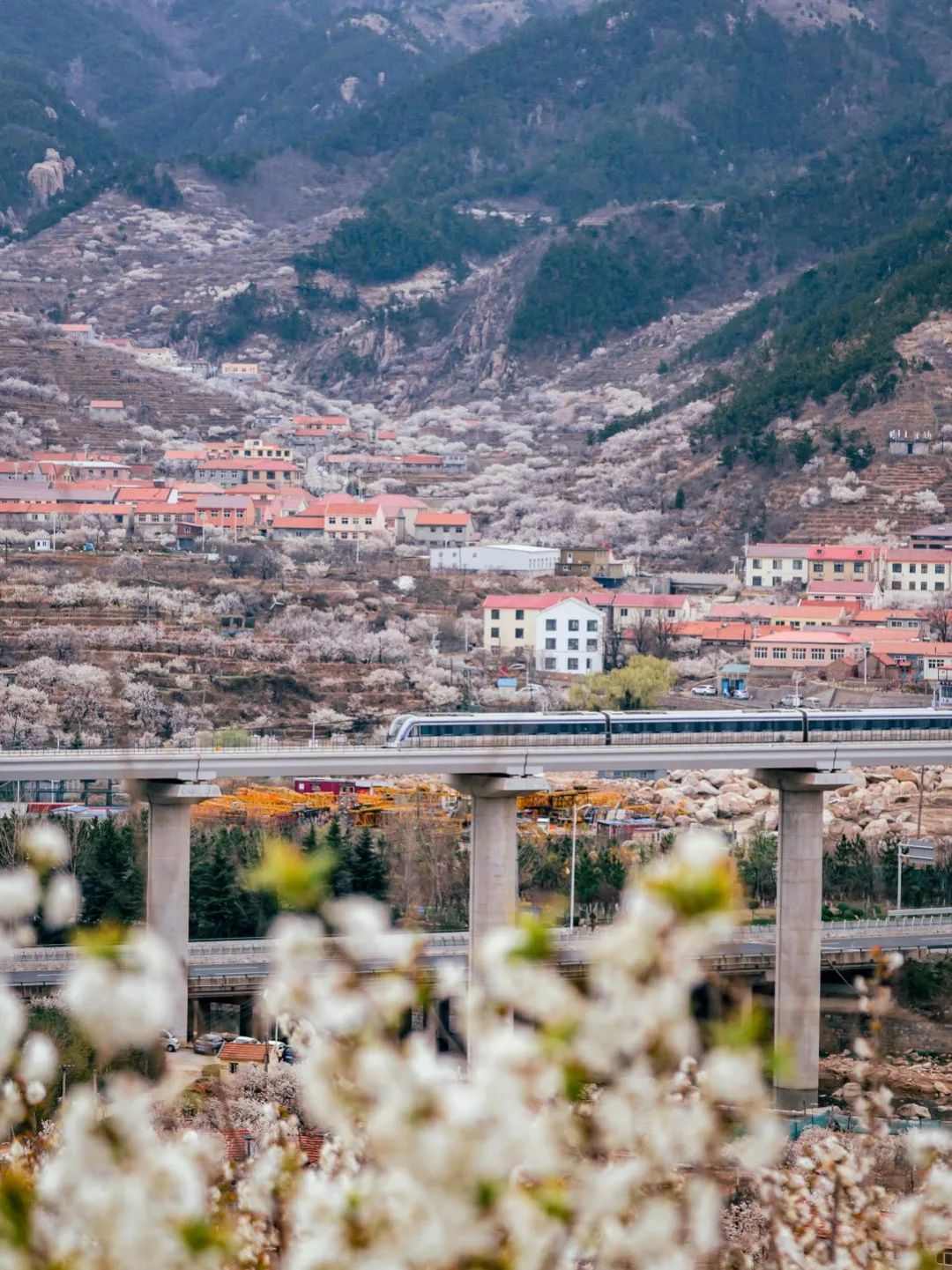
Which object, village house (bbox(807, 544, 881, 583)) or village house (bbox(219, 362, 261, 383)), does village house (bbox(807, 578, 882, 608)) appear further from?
village house (bbox(219, 362, 261, 383))

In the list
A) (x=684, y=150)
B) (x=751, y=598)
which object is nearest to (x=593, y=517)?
(x=751, y=598)

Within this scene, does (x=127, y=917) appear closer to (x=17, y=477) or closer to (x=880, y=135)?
(x=17, y=477)

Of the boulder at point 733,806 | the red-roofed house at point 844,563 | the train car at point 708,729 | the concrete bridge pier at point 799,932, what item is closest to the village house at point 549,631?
the red-roofed house at point 844,563

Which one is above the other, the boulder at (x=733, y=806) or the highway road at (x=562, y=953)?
the boulder at (x=733, y=806)

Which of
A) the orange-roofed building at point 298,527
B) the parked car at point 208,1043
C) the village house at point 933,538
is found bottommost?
the parked car at point 208,1043

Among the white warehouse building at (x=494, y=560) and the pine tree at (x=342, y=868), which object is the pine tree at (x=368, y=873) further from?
the white warehouse building at (x=494, y=560)

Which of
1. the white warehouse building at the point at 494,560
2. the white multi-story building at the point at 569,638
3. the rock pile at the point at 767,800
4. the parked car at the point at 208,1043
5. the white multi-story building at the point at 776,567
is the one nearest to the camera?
the parked car at the point at 208,1043
